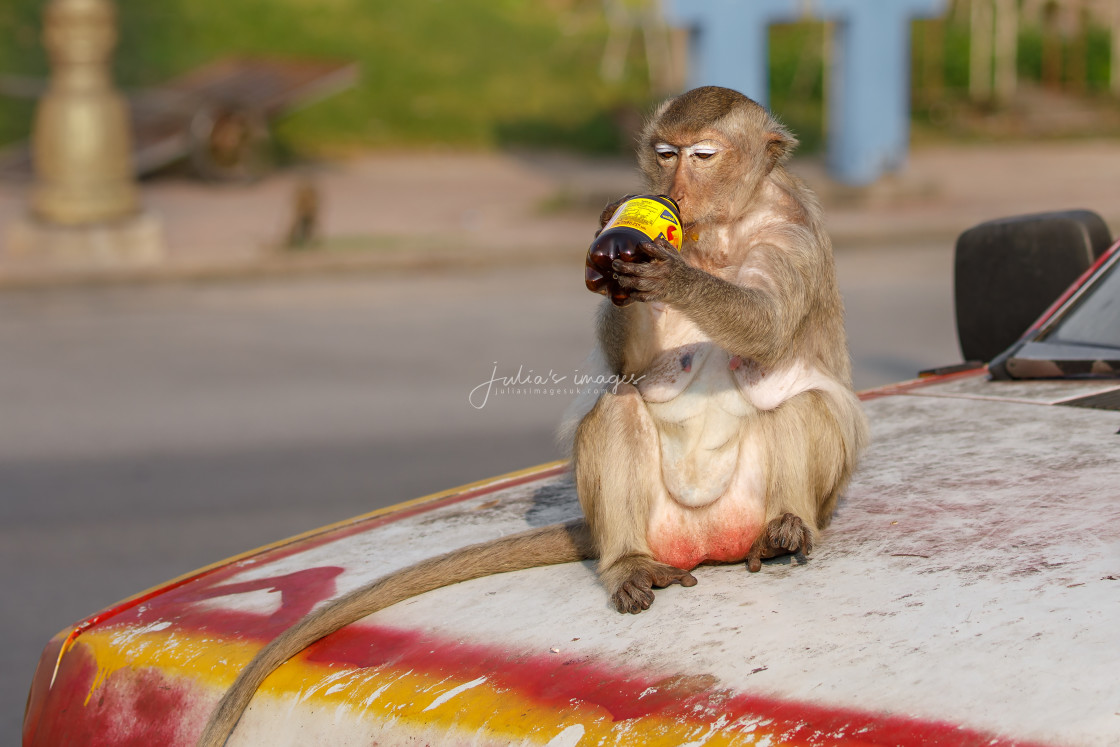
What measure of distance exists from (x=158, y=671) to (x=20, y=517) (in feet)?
14.1

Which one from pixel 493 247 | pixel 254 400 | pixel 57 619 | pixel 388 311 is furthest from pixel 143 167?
pixel 57 619

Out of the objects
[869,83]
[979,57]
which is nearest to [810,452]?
[869,83]

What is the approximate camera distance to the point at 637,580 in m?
2.07

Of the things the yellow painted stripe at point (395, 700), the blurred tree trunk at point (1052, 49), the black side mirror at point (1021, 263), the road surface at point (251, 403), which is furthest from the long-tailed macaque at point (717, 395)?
the blurred tree trunk at point (1052, 49)

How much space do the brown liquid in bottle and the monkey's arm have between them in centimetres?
1

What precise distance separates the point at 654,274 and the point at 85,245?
12.4m

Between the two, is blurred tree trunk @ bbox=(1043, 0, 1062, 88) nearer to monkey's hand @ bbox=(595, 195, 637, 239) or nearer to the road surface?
the road surface

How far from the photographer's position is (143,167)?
17.7 m

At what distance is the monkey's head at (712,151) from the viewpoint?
A: 240 centimetres

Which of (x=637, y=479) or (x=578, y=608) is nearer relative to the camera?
(x=578, y=608)

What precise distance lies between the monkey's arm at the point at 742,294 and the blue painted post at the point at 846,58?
1295 centimetres

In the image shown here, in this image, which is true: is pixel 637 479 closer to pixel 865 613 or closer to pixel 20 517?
pixel 865 613

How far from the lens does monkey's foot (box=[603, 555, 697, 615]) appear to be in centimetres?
199

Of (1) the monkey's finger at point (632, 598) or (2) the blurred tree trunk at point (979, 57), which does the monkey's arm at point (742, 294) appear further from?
(2) the blurred tree trunk at point (979, 57)
